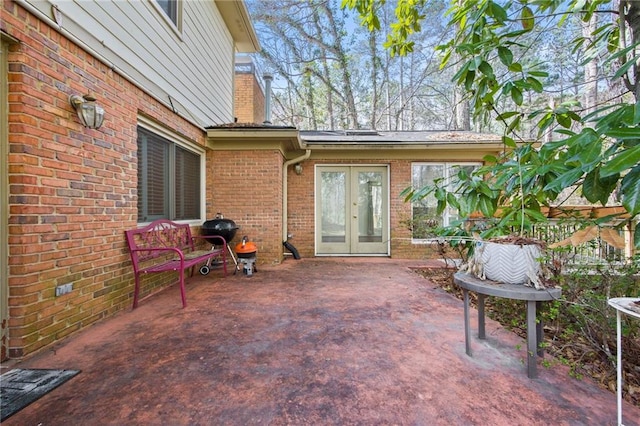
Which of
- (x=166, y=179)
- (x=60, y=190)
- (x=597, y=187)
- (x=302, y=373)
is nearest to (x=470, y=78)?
(x=597, y=187)

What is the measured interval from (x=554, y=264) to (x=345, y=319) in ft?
5.90

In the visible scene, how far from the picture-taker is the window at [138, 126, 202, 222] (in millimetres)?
3555

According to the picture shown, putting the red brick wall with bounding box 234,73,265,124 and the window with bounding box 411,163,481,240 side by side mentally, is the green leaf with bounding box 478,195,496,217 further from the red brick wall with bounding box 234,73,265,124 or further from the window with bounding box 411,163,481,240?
the red brick wall with bounding box 234,73,265,124

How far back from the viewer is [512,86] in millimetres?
2012

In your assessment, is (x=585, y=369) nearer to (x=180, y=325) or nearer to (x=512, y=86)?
(x=512, y=86)

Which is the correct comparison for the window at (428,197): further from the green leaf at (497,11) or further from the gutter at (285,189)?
the green leaf at (497,11)

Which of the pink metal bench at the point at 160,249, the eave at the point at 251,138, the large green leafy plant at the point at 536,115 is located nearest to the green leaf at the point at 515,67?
the large green leafy plant at the point at 536,115

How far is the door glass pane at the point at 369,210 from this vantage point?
6.49 m

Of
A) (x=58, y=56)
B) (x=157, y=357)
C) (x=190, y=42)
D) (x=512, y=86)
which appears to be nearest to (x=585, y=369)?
(x=512, y=86)

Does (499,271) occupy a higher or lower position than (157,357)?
higher

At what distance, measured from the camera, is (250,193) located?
5387mm

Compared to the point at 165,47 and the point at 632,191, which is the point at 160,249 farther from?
the point at 632,191

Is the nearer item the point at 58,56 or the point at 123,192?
the point at 58,56

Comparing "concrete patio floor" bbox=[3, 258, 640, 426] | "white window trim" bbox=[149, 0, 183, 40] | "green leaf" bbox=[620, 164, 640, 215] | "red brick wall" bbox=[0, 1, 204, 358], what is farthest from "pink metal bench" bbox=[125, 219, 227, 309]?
"green leaf" bbox=[620, 164, 640, 215]
